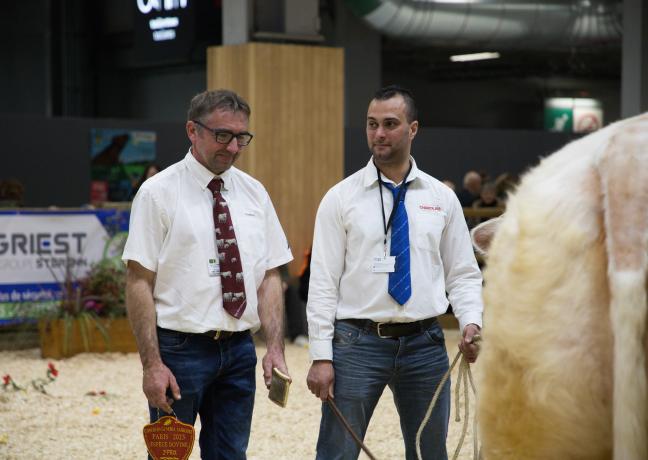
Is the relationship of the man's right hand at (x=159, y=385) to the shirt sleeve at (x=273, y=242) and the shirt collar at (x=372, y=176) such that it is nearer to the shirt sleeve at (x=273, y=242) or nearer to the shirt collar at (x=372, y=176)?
the shirt sleeve at (x=273, y=242)

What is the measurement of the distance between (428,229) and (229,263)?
734 mm

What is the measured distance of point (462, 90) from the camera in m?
24.0

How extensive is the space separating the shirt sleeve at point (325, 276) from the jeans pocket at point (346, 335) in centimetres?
3

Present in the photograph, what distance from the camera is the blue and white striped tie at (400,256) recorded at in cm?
373

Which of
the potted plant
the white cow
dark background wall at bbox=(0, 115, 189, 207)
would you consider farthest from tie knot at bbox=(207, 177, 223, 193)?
dark background wall at bbox=(0, 115, 189, 207)

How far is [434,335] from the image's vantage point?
3.85 meters

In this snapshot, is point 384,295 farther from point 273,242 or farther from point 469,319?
point 273,242

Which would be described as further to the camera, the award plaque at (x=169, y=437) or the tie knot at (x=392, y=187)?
the tie knot at (x=392, y=187)

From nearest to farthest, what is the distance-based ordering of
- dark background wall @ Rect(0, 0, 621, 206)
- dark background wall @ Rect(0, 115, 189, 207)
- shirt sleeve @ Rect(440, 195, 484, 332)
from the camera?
shirt sleeve @ Rect(440, 195, 484, 332) < dark background wall @ Rect(0, 115, 189, 207) < dark background wall @ Rect(0, 0, 621, 206)

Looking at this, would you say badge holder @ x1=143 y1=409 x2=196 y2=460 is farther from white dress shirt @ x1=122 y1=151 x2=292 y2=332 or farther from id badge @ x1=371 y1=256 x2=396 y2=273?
id badge @ x1=371 y1=256 x2=396 y2=273

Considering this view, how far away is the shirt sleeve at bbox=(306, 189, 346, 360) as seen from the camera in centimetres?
371

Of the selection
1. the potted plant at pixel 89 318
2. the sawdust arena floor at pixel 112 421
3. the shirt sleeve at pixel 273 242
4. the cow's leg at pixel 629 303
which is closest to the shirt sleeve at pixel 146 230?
the shirt sleeve at pixel 273 242

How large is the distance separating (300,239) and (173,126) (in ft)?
15.2

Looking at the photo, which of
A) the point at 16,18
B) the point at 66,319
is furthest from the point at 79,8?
the point at 66,319
